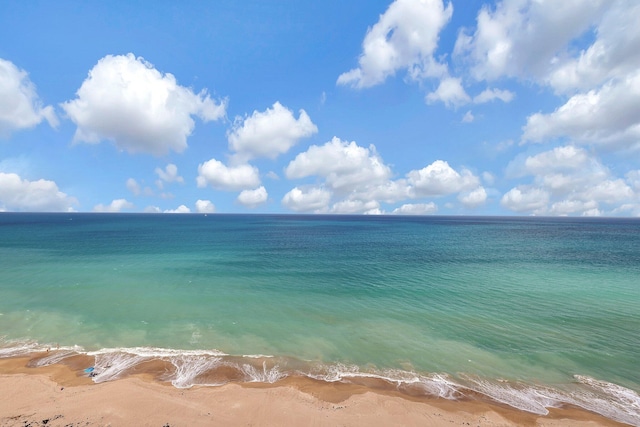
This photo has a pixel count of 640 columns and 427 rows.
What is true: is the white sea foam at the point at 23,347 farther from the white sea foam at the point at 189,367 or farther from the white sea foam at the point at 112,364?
the white sea foam at the point at 189,367

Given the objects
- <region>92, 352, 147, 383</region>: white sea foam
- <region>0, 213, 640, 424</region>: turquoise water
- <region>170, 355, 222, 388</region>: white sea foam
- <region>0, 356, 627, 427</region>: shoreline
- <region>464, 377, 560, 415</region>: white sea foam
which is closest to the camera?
<region>0, 356, 627, 427</region>: shoreline

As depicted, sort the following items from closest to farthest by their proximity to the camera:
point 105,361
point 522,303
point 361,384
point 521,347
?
point 361,384 → point 105,361 → point 521,347 → point 522,303

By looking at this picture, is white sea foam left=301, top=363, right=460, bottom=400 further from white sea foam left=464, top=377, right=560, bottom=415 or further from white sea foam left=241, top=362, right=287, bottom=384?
white sea foam left=241, top=362, right=287, bottom=384

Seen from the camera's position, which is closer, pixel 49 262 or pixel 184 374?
pixel 184 374

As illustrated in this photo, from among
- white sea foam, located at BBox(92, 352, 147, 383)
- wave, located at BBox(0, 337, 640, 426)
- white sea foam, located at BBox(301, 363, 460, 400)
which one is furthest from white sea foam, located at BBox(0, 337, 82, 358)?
white sea foam, located at BBox(301, 363, 460, 400)

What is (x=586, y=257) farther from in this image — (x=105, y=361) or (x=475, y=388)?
(x=105, y=361)

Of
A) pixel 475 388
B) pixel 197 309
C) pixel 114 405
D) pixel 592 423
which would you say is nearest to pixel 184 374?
pixel 114 405
